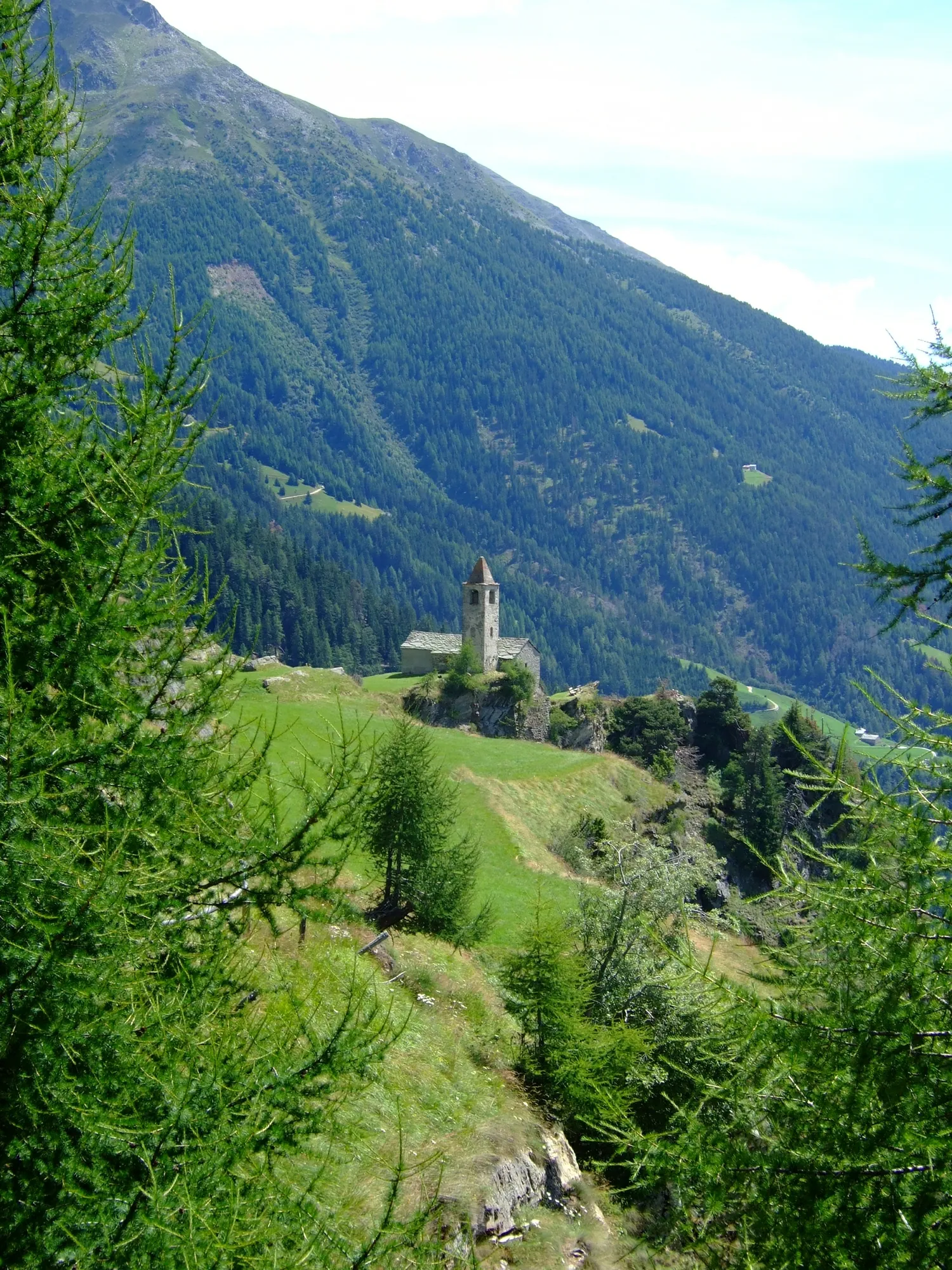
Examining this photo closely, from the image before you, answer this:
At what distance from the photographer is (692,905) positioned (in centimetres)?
2602

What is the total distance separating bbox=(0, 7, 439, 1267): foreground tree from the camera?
6398mm

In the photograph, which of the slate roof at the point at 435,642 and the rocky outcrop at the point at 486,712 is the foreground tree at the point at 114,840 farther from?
the slate roof at the point at 435,642

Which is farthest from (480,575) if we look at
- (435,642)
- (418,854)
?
(418,854)

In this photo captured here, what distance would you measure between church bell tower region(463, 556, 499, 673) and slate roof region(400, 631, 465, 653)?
1372 millimetres

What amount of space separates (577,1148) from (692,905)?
6.88 meters

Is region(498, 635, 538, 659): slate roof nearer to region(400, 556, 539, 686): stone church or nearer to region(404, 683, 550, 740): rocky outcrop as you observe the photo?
region(400, 556, 539, 686): stone church

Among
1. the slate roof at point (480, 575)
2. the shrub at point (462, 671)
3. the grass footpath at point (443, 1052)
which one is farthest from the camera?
the slate roof at point (480, 575)

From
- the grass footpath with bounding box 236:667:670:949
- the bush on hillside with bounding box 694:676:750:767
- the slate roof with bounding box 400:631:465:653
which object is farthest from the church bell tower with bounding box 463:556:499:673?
the bush on hillside with bounding box 694:676:750:767

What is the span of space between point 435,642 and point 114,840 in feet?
243

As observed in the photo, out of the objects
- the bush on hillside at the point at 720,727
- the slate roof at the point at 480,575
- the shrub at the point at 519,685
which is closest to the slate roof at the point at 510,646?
the slate roof at the point at 480,575

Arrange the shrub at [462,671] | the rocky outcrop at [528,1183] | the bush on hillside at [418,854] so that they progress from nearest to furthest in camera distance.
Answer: the rocky outcrop at [528,1183]
the bush on hillside at [418,854]
the shrub at [462,671]

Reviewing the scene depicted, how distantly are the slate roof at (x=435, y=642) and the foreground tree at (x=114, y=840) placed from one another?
69.4m

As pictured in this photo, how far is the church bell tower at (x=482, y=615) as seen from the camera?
77.9 metres

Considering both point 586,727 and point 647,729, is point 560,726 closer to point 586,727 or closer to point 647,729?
point 586,727
